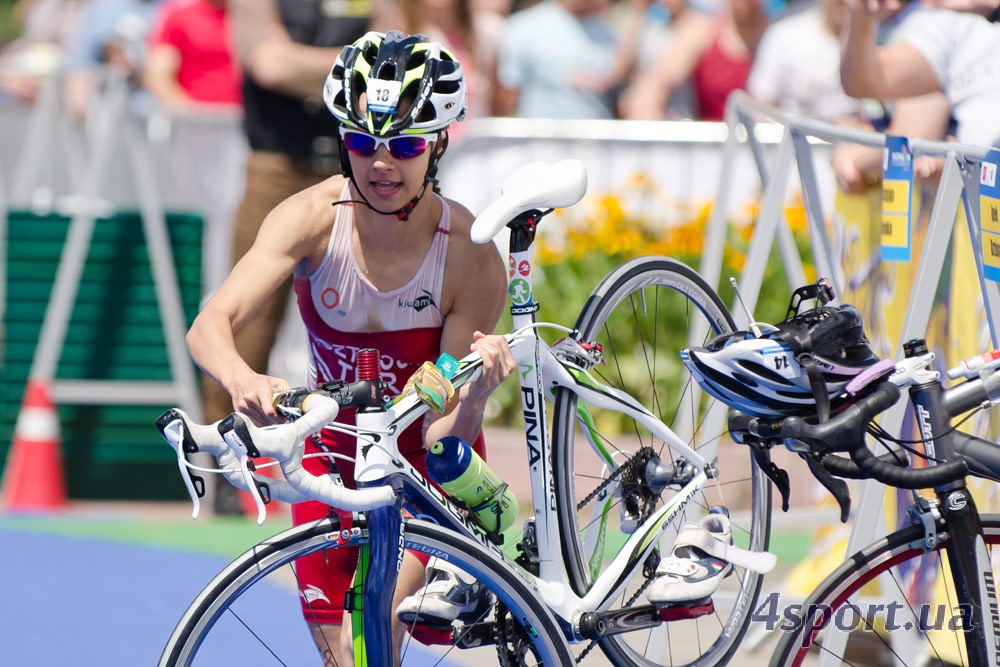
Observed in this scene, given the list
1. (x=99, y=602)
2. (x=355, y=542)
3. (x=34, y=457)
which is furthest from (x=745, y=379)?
(x=34, y=457)

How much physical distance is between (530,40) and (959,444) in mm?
6059

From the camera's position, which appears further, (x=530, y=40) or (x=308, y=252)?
(x=530, y=40)

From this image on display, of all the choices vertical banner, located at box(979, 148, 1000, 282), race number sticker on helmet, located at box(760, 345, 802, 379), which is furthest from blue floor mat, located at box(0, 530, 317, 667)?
vertical banner, located at box(979, 148, 1000, 282)

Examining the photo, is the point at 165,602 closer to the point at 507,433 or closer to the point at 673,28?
the point at 507,433

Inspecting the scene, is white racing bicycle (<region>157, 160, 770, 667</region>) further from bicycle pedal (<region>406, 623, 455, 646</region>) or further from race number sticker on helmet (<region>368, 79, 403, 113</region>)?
race number sticker on helmet (<region>368, 79, 403, 113</region>)

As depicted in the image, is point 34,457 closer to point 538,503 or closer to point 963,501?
point 538,503

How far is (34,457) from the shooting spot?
7508 millimetres

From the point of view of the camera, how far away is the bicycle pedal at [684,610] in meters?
3.81

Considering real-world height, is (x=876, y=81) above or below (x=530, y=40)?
below

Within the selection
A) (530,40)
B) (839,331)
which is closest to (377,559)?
(839,331)

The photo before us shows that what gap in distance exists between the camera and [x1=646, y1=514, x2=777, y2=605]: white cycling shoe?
12.5ft

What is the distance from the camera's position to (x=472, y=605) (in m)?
3.59

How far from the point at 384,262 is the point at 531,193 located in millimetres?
422

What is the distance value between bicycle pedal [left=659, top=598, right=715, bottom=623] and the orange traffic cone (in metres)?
4.54
